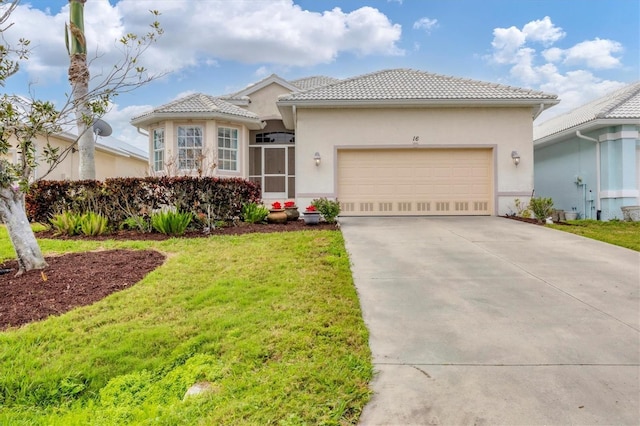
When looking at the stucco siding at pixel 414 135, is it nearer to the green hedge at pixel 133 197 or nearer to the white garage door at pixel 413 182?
the white garage door at pixel 413 182

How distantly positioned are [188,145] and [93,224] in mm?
5720

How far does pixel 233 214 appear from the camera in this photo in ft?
31.5

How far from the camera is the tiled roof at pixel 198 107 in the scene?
1306cm

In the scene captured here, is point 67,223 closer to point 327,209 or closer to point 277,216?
point 277,216

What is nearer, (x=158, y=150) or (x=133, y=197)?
(x=133, y=197)

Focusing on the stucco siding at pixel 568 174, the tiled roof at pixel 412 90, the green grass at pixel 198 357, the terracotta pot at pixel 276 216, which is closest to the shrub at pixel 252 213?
the terracotta pot at pixel 276 216

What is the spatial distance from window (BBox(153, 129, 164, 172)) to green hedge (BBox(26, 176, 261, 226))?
4747 millimetres

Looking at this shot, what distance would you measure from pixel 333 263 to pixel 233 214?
4626mm

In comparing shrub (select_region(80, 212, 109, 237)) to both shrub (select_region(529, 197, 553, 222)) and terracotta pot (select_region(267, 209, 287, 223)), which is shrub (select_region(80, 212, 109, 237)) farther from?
shrub (select_region(529, 197, 553, 222))

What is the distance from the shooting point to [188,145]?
13531mm

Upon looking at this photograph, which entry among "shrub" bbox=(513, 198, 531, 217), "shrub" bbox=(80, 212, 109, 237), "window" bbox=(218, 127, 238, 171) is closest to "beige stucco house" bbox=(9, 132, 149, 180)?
"window" bbox=(218, 127, 238, 171)

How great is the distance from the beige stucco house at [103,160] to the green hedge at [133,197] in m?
5.71

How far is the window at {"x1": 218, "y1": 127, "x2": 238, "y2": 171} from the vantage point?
13.7 metres

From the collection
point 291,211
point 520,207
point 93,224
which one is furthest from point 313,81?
point 93,224
